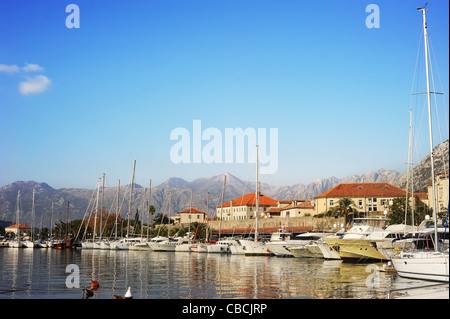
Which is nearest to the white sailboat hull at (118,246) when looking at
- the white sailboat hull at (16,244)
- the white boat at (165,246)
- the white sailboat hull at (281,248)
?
the white boat at (165,246)

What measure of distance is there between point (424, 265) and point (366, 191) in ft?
278

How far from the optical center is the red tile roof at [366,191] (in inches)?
4272

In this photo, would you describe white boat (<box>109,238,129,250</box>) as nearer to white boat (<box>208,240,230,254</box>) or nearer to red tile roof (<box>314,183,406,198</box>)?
white boat (<box>208,240,230,254</box>)

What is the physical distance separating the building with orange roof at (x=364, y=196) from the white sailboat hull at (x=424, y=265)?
77.9 meters

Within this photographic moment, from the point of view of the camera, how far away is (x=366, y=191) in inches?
4336

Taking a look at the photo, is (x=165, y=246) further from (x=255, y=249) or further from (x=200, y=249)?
(x=255, y=249)

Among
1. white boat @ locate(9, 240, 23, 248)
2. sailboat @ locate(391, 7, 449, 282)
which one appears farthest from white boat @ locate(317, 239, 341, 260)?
white boat @ locate(9, 240, 23, 248)

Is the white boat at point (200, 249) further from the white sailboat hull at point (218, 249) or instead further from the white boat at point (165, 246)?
the white boat at point (165, 246)

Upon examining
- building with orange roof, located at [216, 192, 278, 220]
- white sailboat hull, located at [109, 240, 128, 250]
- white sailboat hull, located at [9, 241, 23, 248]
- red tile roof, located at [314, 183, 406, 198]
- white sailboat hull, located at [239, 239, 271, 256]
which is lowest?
white sailboat hull, located at [9, 241, 23, 248]

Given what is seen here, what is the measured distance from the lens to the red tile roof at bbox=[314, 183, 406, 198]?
10850cm

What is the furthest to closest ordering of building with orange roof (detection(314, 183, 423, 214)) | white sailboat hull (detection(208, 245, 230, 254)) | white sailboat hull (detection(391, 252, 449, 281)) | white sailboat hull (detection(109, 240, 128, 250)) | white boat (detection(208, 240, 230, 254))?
building with orange roof (detection(314, 183, 423, 214)) → white sailboat hull (detection(109, 240, 128, 250)) → white sailboat hull (detection(208, 245, 230, 254)) → white boat (detection(208, 240, 230, 254)) → white sailboat hull (detection(391, 252, 449, 281))

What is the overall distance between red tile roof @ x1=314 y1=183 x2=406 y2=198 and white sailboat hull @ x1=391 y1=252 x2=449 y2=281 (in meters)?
80.0

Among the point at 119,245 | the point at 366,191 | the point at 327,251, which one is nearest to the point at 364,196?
the point at 366,191

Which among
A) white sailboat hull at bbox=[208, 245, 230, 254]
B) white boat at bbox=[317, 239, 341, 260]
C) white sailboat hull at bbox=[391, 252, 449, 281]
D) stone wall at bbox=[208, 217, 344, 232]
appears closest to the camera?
white sailboat hull at bbox=[391, 252, 449, 281]
